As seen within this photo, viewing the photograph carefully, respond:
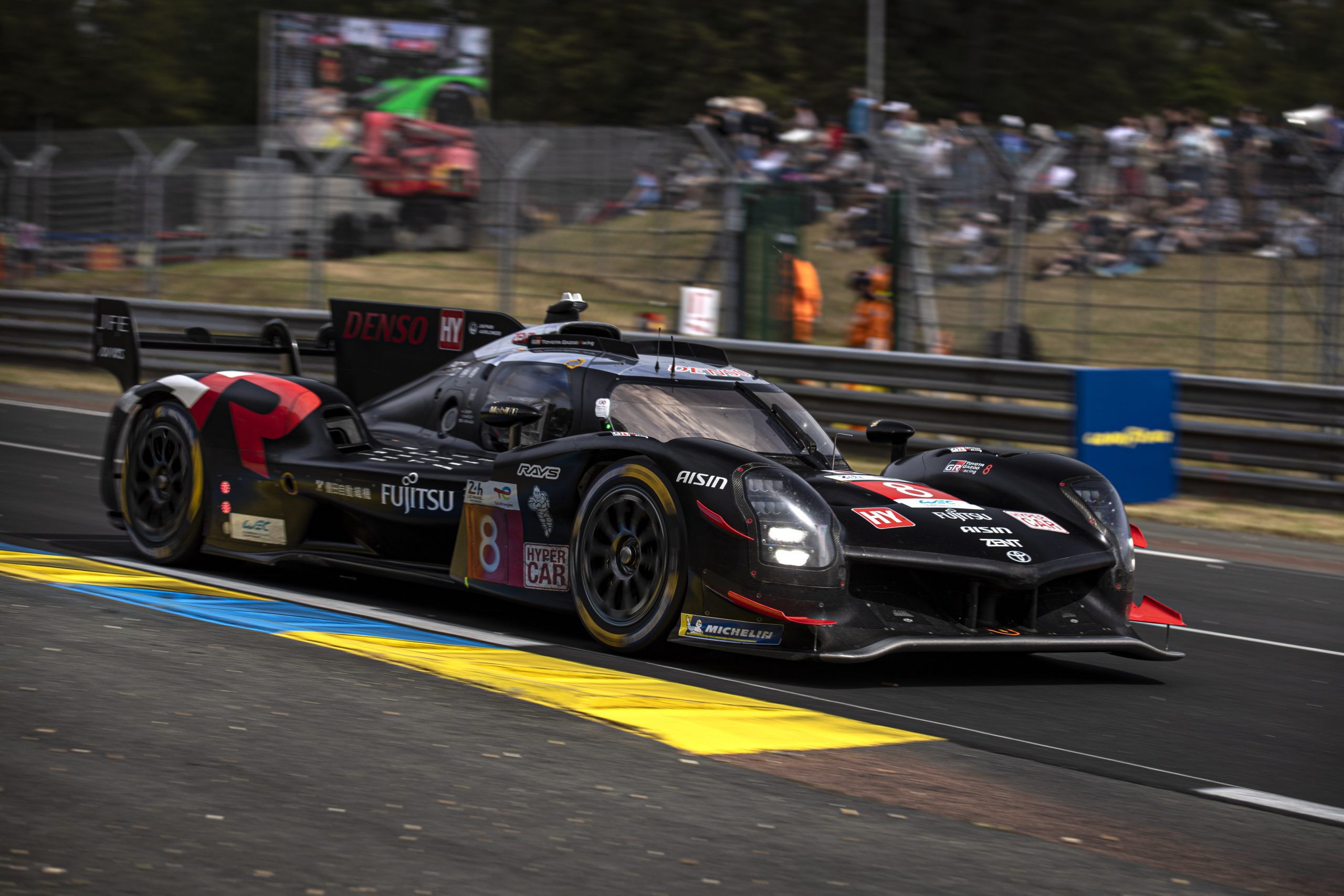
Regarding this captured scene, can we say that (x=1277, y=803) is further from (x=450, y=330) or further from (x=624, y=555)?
(x=450, y=330)

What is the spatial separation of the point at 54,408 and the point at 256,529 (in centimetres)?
903

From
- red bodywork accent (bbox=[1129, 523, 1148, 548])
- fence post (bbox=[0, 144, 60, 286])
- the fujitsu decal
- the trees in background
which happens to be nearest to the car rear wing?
the fujitsu decal

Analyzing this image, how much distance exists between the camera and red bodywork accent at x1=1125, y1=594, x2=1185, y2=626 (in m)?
6.89

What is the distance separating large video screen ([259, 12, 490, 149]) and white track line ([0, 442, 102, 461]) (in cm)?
A: 2056

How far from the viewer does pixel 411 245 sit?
18.2 metres

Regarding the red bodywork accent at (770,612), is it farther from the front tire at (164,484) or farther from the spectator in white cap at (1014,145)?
the spectator in white cap at (1014,145)

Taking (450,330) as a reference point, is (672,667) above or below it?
below

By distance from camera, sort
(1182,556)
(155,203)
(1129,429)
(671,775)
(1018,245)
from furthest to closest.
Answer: (155,203), (1018,245), (1129,429), (1182,556), (671,775)

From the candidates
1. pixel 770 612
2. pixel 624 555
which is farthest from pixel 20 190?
pixel 770 612

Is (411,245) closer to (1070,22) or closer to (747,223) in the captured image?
(747,223)

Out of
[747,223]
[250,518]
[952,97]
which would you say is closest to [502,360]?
[250,518]

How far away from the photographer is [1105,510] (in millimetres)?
6863

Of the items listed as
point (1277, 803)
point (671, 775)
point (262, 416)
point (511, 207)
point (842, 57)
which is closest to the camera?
point (671, 775)

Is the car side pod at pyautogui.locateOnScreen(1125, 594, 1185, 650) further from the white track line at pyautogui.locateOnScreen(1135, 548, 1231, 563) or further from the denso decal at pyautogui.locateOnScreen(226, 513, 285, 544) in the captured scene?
the denso decal at pyautogui.locateOnScreen(226, 513, 285, 544)
